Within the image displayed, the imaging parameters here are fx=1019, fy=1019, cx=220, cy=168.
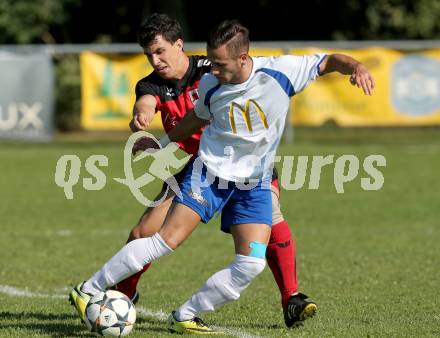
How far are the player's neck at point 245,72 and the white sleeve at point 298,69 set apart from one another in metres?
0.18

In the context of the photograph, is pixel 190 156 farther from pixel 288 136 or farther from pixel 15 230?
pixel 288 136

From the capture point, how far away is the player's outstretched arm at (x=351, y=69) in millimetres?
5641

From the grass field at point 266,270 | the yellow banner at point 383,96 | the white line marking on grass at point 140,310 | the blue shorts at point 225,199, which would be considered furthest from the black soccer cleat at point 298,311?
the yellow banner at point 383,96

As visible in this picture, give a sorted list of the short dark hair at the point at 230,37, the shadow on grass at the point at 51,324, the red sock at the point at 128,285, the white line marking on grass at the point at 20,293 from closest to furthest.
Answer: the short dark hair at the point at 230,37, the shadow on grass at the point at 51,324, the red sock at the point at 128,285, the white line marking on grass at the point at 20,293

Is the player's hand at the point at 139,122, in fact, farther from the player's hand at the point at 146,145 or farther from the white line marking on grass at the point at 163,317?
the white line marking on grass at the point at 163,317

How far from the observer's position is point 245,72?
224 inches

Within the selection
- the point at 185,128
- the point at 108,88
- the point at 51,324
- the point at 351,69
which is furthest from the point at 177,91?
the point at 108,88

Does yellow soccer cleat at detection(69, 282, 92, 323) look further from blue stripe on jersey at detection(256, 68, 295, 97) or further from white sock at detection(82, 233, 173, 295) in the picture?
blue stripe on jersey at detection(256, 68, 295, 97)

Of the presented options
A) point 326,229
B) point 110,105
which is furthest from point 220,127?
point 110,105

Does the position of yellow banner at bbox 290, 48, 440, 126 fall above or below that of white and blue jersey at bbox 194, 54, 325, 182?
below


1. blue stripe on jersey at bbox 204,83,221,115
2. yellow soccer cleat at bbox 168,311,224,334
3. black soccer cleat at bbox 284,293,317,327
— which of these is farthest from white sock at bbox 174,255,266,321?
blue stripe on jersey at bbox 204,83,221,115

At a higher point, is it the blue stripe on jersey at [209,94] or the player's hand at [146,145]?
the blue stripe on jersey at [209,94]

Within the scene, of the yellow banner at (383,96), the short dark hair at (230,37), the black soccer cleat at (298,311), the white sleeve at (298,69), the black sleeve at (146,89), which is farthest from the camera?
the yellow banner at (383,96)

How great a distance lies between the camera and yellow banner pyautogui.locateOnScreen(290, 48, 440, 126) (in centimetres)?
2020
